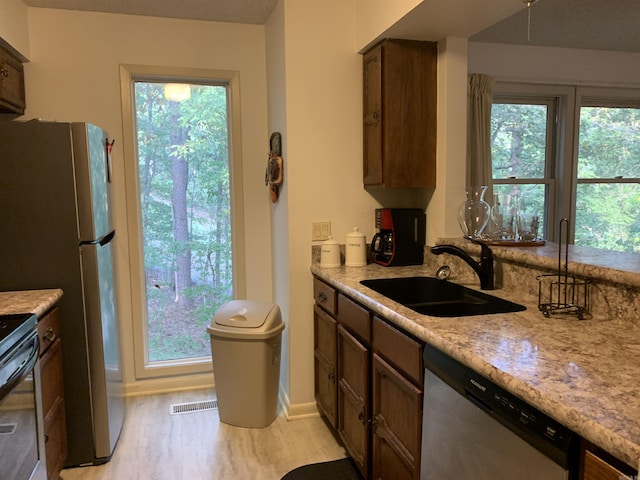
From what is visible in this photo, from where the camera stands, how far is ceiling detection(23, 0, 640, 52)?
2.70m

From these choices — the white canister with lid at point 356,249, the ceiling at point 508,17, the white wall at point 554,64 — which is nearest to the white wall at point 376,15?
the ceiling at point 508,17

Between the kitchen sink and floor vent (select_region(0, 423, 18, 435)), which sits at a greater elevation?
the kitchen sink

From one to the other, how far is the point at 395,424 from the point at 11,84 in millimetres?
2563

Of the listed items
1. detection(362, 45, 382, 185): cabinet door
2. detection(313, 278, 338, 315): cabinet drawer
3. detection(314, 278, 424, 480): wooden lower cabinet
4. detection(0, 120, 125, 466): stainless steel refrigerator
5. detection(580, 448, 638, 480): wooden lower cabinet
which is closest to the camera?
detection(580, 448, 638, 480): wooden lower cabinet

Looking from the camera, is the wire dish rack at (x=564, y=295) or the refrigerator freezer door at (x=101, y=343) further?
the refrigerator freezer door at (x=101, y=343)

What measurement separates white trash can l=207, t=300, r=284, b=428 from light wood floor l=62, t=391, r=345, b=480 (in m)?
0.10

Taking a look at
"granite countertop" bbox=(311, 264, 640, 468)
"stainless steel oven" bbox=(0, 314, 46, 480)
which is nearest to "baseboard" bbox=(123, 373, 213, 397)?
"stainless steel oven" bbox=(0, 314, 46, 480)

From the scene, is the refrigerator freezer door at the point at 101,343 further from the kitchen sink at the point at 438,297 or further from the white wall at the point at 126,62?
the kitchen sink at the point at 438,297

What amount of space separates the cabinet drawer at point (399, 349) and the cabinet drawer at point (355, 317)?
70 millimetres

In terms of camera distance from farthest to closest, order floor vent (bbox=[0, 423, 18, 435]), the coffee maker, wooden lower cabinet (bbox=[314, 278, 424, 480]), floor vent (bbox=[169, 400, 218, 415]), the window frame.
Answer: the window frame, floor vent (bbox=[169, 400, 218, 415]), the coffee maker, wooden lower cabinet (bbox=[314, 278, 424, 480]), floor vent (bbox=[0, 423, 18, 435])

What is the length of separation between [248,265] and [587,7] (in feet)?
8.46

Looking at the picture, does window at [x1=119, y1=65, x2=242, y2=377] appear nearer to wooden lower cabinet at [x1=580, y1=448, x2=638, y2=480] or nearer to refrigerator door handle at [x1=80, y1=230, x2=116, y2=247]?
refrigerator door handle at [x1=80, y1=230, x2=116, y2=247]

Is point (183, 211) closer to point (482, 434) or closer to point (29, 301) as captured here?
point (29, 301)

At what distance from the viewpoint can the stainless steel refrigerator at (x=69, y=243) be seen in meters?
2.13
